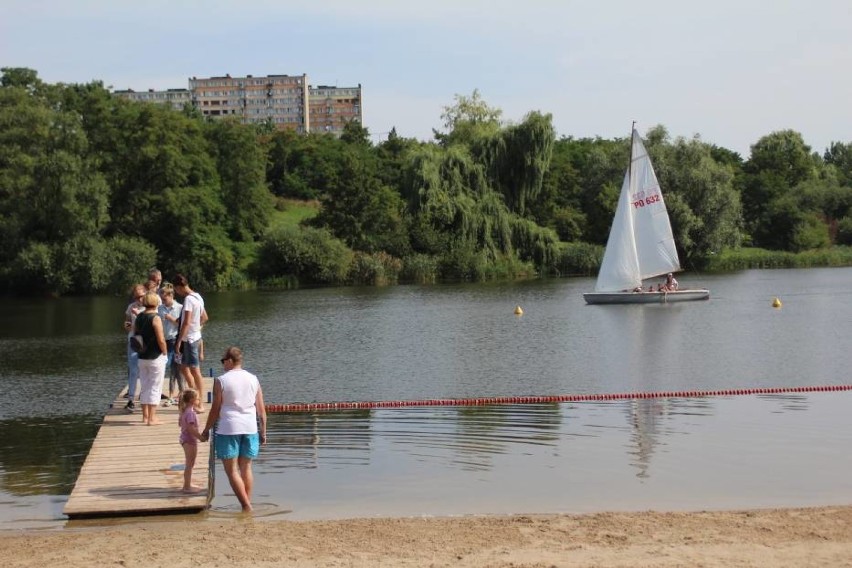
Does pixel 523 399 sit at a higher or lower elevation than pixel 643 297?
lower

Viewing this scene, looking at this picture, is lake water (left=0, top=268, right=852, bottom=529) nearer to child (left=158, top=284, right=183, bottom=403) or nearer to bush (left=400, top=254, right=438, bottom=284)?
child (left=158, top=284, right=183, bottom=403)

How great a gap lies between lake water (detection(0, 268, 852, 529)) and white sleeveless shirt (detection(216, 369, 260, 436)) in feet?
3.68

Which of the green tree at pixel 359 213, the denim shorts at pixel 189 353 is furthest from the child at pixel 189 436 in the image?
the green tree at pixel 359 213

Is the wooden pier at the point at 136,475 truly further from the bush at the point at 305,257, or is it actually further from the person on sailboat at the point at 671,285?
the bush at the point at 305,257

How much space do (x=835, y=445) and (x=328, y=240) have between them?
54885 mm

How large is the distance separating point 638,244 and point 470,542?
126 feet

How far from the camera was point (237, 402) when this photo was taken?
1148cm

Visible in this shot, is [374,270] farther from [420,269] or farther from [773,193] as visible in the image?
[773,193]

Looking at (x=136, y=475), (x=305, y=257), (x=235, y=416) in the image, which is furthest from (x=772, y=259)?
(x=235, y=416)

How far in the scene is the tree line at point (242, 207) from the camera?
210 feet

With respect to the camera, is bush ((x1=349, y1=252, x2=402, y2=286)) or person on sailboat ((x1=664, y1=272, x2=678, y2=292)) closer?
person on sailboat ((x1=664, y1=272, x2=678, y2=292))

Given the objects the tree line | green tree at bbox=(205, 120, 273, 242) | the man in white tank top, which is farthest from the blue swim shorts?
green tree at bbox=(205, 120, 273, 242)

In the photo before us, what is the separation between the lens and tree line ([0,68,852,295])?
64.1 meters

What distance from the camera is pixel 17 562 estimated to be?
384 inches
